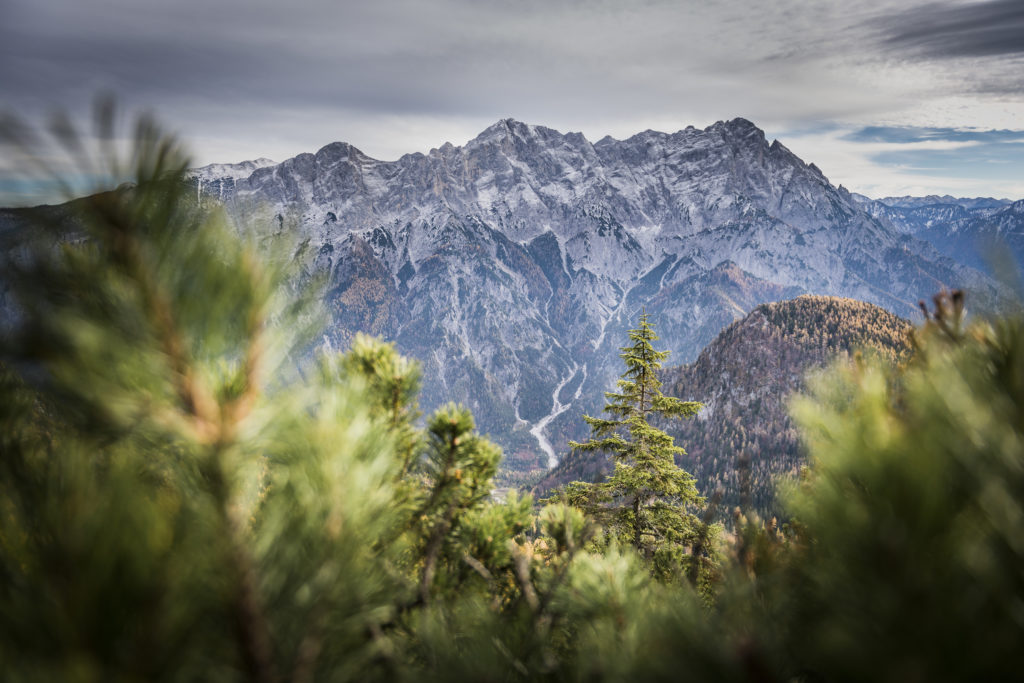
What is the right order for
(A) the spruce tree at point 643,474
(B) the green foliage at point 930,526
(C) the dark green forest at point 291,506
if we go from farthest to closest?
1. (A) the spruce tree at point 643,474
2. (C) the dark green forest at point 291,506
3. (B) the green foliage at point 930,526

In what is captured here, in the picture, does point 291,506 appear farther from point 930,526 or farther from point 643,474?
point 643,474

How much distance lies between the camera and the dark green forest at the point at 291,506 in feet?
4.36

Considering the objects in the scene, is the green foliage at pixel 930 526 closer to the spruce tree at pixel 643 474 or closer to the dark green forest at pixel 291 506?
the dark green forest at pixel 291 506

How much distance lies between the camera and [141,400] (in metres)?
1.86

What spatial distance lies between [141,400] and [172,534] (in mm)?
581

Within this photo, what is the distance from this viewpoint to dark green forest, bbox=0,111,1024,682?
1328 mm

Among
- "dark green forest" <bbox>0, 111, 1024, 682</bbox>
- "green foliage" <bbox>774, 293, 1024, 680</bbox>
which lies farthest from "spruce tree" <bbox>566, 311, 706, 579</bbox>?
"green foliage" <bbox>774, 293, 1024, 680</bbox>

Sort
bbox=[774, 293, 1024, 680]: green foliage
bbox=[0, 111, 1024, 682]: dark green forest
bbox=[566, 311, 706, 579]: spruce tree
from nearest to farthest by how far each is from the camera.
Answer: bbox=[774, 293, 1024, 680]: green foliage → bbox=[0, 111, 1024, 682]: dark green forest → bbox=[566, 311, 706, 579]: spruce tree

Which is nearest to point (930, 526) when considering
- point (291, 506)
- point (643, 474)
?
point (291, 506)

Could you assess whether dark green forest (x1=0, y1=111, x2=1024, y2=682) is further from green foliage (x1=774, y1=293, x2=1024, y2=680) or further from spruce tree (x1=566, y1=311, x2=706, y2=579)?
spruce tree (x1=566, y1=311, x2=706, y2=579)

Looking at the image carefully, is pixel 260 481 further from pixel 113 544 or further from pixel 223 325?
pixel 113 544

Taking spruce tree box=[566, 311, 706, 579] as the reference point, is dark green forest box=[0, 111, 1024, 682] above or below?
above

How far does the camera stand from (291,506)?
207 cm

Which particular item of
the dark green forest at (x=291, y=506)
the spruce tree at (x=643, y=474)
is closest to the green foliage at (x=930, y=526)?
the dark green forest at (x=291, y=506)
